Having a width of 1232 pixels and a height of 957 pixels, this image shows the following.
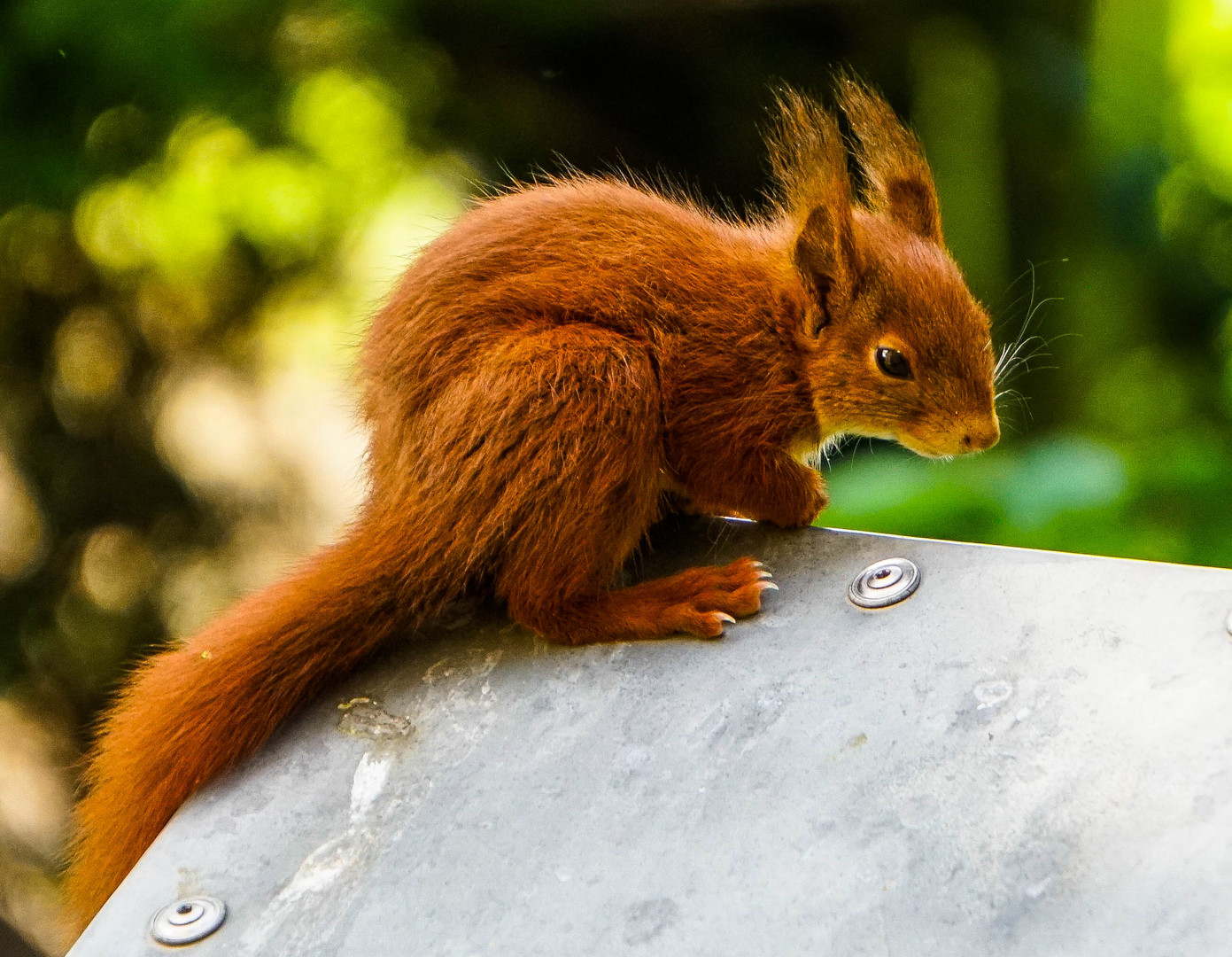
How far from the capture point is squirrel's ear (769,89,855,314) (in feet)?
4.62

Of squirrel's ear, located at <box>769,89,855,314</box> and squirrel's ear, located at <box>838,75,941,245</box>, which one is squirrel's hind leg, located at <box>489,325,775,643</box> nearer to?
squirrel's ear, located at <box>769,89,855,314</box>

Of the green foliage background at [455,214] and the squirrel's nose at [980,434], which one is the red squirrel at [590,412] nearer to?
the squirrel's nose at [980,434]

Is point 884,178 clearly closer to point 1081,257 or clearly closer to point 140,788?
point 1081,257

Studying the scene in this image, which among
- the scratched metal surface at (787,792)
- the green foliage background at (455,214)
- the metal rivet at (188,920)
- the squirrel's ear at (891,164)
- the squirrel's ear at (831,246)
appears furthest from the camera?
the green foliage background at (455,214)

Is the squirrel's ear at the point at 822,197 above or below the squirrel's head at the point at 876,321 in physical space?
above

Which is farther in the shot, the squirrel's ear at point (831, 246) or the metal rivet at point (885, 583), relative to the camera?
the squirrel's ear at point (831, 246)

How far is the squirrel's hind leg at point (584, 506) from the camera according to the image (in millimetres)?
1248

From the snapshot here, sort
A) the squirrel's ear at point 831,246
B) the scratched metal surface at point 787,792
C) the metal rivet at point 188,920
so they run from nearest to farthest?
the scratched metal surface at point 787,792 → the metal rivet at point 188,920 → the squirrel's ear at point 831,246

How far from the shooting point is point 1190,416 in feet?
6.55

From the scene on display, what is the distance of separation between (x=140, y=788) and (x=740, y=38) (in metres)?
1.86

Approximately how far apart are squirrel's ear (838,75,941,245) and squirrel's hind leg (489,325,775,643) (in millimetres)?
453

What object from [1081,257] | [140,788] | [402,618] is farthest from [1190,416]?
[140,788]

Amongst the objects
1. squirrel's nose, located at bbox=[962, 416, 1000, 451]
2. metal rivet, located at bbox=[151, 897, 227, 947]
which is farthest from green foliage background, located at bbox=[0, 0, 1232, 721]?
metal rivet, located at bbox=[151, 897, 227, 947]

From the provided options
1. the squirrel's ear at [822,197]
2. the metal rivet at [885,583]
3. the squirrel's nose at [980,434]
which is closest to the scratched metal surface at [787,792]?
the metal rivet at [885,583]
